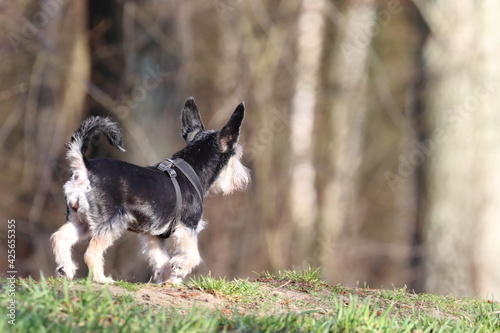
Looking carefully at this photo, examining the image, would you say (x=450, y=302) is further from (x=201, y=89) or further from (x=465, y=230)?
(x=201, y=89)

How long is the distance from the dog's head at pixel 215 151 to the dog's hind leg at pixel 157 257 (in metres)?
0.86

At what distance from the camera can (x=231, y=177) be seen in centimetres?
793

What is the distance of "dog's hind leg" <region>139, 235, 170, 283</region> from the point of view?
7.08 m

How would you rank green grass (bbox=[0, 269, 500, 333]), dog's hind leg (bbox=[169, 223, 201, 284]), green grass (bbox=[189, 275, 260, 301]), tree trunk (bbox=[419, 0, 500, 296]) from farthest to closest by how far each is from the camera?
tree trunk (bbox=[419, 0, 500, 296])
dog's hind leg (bbox=[169, 223, 201, 284])
green grass (bbox=[189, 275, 260, 301])
green grass (bbox=[0, 269, 500, 333])

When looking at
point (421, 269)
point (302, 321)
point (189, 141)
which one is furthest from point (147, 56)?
point (302, 321)

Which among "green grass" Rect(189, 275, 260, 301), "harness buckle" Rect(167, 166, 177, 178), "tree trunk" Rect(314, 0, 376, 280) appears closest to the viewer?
"green grass" Rect(189, 275, 260, 301)

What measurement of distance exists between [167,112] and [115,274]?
8.51 feet

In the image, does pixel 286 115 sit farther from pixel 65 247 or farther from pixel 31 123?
pixel 65 247

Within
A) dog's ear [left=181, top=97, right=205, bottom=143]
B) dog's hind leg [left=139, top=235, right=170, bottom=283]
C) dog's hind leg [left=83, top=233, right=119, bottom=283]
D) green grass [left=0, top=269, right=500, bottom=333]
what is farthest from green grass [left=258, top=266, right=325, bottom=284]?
dog's ear [left=181, top=97, right=205, bottom=143]

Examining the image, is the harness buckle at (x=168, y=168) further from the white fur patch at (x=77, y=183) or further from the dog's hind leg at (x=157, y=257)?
the white fur patch at (x=77, y=183)

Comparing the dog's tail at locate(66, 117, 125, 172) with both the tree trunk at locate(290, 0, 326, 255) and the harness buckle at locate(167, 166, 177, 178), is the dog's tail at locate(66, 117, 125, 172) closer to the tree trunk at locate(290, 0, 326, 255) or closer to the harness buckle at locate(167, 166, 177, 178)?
the harness buckle at locate(167, 166, 177, 178)

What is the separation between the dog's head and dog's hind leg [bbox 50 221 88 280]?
1574mm

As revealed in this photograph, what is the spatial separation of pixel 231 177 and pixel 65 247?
7.20 ft

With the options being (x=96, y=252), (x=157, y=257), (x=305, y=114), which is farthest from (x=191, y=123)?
(x=305, y=114)
